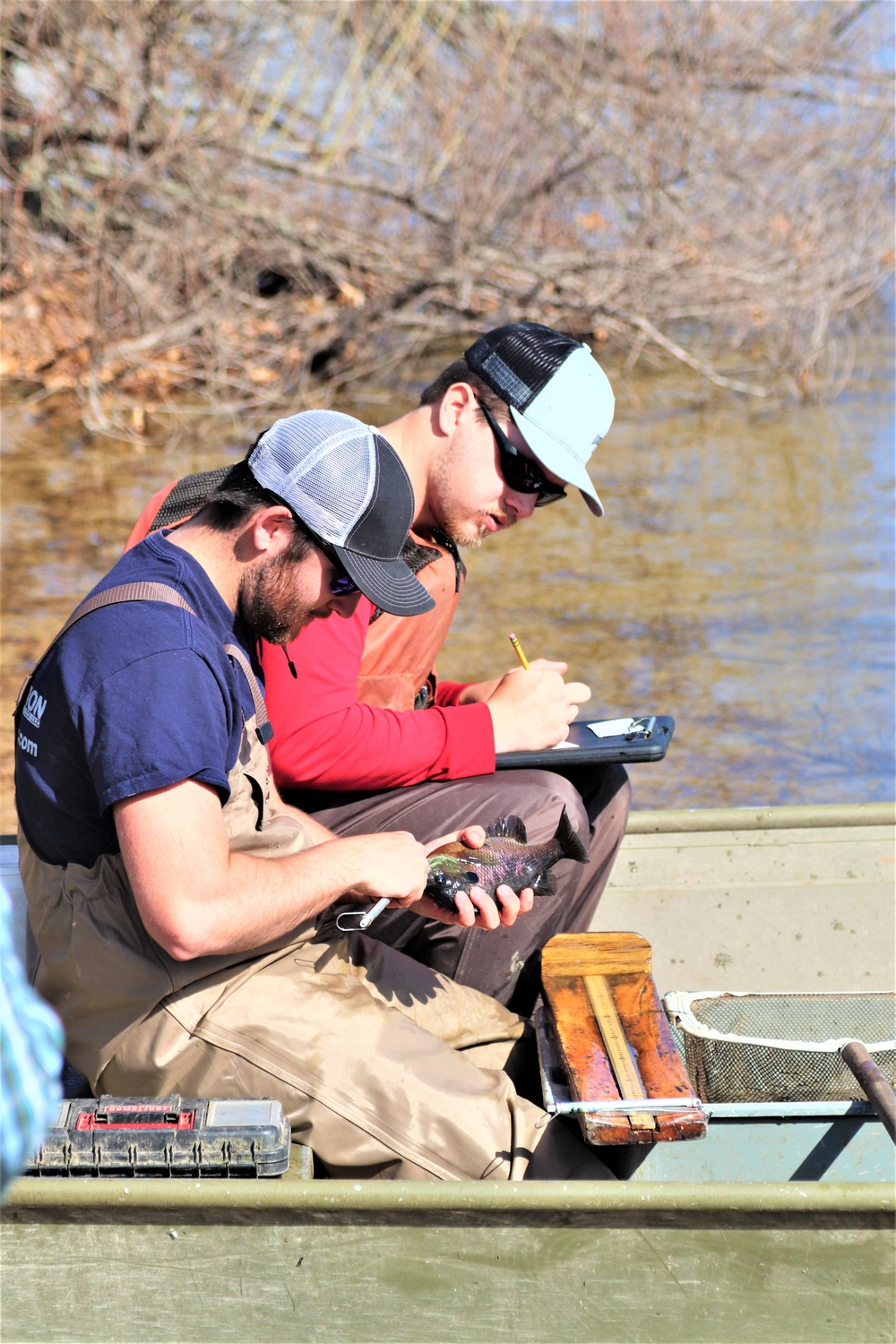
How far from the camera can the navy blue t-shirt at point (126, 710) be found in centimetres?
193

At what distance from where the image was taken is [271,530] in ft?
7.24

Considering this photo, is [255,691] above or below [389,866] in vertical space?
above

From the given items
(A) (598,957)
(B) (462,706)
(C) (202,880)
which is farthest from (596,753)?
(C) (202,880)

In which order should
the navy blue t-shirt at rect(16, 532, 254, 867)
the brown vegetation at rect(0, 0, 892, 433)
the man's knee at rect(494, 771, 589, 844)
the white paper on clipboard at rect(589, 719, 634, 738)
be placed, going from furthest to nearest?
1. the brown vegetation at rect(0, 0, 892, 433)
2. the white paper on clipboard at rect(589, 719, 634, 738)
3. the man's knee at rect(494, 771, 589, 844)
4. the navy blue t-shirt at rect(16, 532, 254, 867)

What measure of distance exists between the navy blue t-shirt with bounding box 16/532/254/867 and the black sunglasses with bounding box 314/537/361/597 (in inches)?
6.9

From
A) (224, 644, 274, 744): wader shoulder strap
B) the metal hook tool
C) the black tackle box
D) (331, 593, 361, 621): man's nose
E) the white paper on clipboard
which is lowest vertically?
the black tackle box

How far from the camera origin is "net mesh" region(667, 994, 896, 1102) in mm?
2748

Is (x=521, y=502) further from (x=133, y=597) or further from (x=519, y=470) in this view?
(x=133, y=597)

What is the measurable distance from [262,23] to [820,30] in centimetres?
566

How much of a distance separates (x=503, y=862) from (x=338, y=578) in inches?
27.3

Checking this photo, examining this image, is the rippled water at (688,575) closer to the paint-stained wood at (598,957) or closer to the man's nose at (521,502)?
the man's nose at (521,502)

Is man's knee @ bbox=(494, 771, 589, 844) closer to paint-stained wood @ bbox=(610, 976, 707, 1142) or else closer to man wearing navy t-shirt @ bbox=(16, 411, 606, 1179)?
paint-stained wood @ bbox=(610, 976, 707, 1142)

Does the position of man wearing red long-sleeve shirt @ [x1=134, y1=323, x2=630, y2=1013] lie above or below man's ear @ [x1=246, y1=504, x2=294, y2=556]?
below

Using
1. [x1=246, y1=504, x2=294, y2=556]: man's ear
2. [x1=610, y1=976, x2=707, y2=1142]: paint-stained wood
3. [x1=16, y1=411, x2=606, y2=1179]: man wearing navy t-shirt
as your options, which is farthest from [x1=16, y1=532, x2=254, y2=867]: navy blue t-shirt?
[x1=610, y1=976, x2=707, y2=1142]: paint-stained wood
